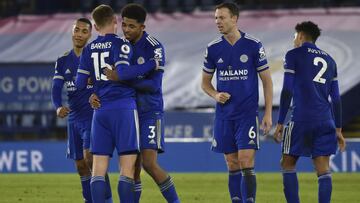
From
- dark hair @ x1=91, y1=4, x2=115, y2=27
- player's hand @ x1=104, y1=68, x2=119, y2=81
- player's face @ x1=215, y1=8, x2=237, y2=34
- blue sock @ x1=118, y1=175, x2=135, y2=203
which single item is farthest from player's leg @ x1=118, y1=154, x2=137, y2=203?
player's face @ x1=215, y1=8, x2=237, y2=34

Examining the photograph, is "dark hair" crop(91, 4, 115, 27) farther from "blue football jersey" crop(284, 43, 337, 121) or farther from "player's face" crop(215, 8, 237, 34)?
"blue football jersey" crop(284, 43, 337, 121)

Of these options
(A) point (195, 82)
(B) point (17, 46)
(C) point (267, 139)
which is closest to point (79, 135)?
(C) point (267, 139)

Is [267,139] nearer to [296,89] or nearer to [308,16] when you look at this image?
[308,16]

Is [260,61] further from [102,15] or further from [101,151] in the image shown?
[101,151]

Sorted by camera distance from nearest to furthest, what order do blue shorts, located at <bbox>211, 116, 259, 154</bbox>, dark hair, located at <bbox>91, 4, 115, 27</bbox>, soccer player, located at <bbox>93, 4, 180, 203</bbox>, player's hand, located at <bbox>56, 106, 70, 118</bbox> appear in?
dark hair, located at <bbox>91, 4, 115, 27</bbox>
soccer player, located at <bbox>93, 4, 180, 203</bbox>
blue shorts, located at <bbox>211, 116, 259, 154</bbox>
player's hand, located at <bbox>56, 106, 70, 118</bbox>

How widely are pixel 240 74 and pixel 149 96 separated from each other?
3.02 feet

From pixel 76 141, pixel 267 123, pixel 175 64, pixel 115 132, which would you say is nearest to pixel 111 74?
pixel 115 132

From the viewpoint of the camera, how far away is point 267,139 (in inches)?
850

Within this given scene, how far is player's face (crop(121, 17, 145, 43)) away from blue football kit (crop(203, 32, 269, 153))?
0.92 metres

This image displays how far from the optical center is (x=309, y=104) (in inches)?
411

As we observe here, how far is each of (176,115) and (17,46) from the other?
494cm

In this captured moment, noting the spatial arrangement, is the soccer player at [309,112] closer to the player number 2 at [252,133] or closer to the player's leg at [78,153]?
the player number 2 at [252,133]

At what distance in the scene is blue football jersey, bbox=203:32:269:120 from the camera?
10469 millimetres

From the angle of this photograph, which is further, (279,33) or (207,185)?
(279,33)
